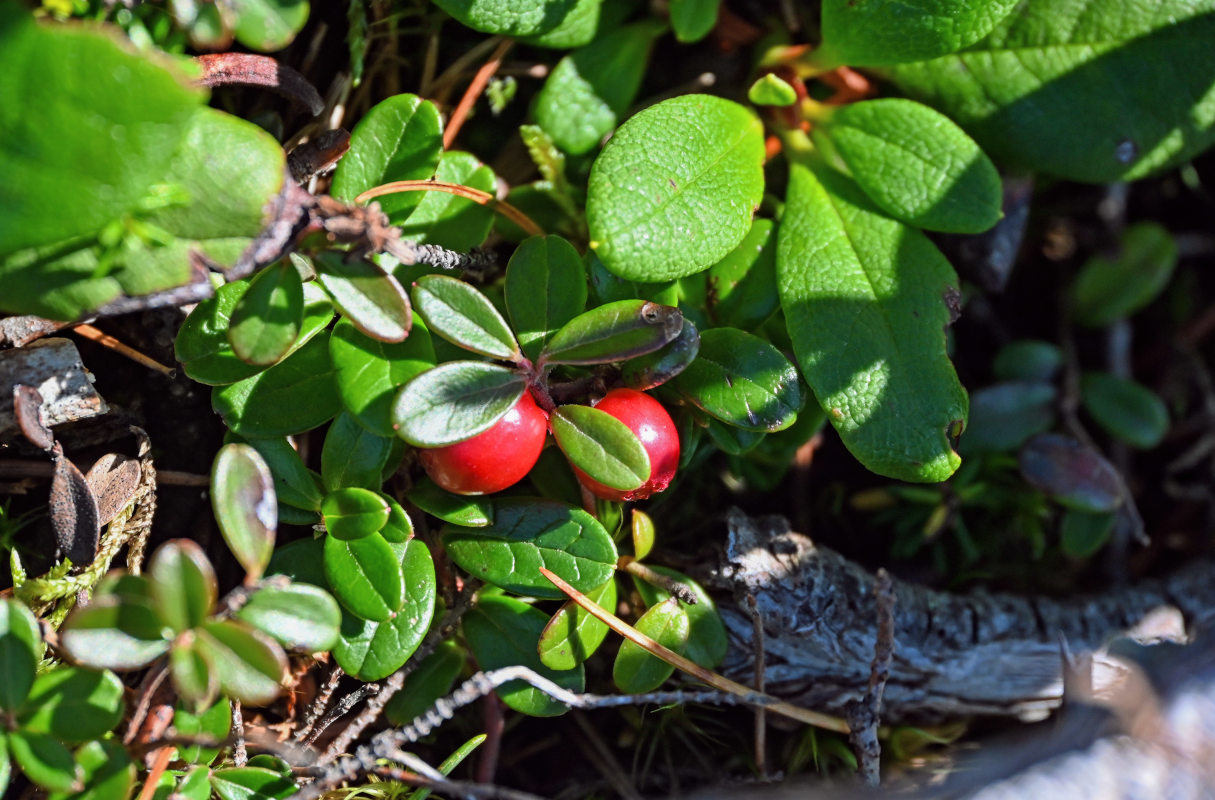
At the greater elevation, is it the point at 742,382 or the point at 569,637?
the point at 742,382

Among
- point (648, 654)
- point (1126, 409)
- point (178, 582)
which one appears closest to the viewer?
point (178, 582)

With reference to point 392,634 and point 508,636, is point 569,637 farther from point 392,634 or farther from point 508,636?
point 392,634

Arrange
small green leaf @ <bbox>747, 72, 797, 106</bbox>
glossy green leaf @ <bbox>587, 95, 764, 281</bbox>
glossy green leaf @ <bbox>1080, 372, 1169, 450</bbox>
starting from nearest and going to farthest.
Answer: glossy green leaf @ <bbox>587, 95, 764, 281</bbox> → small green leaf @ <bbox>747, 72, 797, 106</bbox> → glossy green leaf @ <bbox>1080, 372, 1169, 450</bbox>

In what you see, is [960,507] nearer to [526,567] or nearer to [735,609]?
[735,609]

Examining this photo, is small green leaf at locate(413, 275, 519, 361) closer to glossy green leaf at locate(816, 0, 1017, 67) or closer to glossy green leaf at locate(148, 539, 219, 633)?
glossy green leaf at locate(148, 539, 219, 633)

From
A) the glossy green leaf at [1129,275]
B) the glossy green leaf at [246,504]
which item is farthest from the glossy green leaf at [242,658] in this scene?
the glossy green leaf at [1129,275]

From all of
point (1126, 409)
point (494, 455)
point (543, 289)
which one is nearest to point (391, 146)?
point (543, 289)

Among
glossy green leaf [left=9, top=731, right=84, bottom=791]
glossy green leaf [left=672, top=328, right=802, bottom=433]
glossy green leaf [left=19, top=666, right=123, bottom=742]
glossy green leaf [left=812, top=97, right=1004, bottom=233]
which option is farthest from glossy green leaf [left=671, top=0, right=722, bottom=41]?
glossy green leaf [left=9, top=731, right=84, bottom=791]
